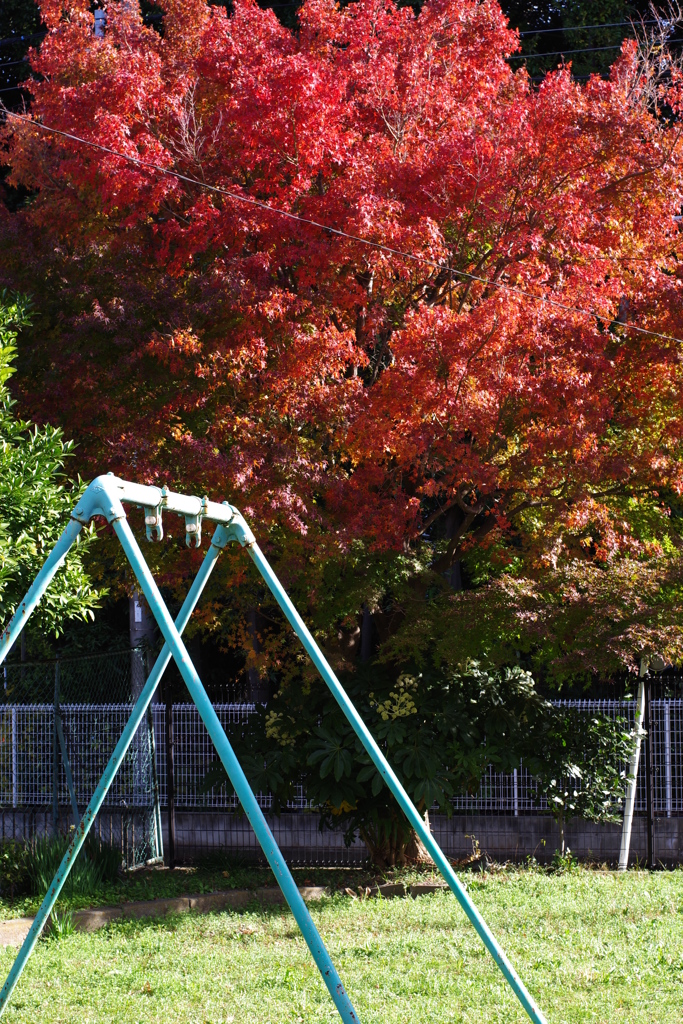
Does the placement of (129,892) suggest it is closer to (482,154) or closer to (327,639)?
(327,639)

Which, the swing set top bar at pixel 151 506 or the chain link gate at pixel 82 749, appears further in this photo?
the chain link gate at pixel 82 749

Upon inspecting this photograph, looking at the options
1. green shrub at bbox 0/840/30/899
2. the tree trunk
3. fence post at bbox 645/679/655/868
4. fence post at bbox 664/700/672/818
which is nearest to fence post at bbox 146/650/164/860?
green shrub at bbox 0/840/30/899

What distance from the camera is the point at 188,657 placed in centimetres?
334

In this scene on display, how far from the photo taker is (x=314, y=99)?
8.05 meters

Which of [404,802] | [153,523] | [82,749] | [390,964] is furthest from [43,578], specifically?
[82,749]

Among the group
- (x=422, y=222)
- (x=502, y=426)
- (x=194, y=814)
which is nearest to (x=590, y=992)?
(x=502, y=426)

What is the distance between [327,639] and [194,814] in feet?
9.23

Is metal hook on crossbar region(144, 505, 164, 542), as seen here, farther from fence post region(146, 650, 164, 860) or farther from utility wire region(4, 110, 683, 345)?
fence post region(146, 650, 164, 860)

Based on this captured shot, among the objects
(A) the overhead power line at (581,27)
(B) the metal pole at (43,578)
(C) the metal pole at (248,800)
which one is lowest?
(C) the metal pole at (248,800)

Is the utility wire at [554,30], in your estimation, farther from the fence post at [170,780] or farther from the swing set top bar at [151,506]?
the swing set top bar at [151,506]

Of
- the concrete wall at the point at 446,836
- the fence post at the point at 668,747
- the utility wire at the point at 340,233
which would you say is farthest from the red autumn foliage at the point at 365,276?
the concrete wall at the point at 446,836

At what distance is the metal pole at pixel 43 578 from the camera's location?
3854 mm

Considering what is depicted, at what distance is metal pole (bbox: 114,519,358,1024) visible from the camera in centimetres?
306

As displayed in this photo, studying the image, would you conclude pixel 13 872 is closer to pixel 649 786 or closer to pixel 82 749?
pixel 82 749
